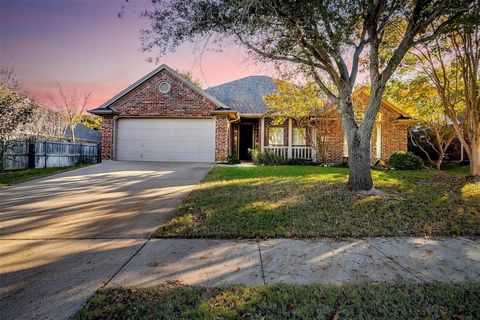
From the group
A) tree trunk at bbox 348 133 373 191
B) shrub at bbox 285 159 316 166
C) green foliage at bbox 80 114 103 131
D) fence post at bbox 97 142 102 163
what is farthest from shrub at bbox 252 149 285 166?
green foliage at bbox 80 114 103 131

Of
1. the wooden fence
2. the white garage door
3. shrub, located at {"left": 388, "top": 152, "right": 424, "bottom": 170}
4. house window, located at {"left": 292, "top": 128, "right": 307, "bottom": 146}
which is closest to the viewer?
the wooden fence

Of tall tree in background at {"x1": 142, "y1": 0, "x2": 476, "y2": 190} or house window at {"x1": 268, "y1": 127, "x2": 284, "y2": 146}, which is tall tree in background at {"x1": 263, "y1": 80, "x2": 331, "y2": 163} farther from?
tall tree in background at {"x1": 142, "y1": 0, "x2": 476, "y2": 190}

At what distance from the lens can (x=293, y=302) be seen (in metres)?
2.32

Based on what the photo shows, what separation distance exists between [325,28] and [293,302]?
6182 millimetres

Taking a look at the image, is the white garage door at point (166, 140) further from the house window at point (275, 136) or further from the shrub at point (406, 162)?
the shrub at point (406, 162)

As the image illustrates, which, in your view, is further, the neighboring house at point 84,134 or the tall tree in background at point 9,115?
the neighboring house at point 84,134

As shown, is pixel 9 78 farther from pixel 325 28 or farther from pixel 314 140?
pixel 314 140

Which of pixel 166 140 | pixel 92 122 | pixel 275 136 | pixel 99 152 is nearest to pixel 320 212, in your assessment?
pixel 166 140

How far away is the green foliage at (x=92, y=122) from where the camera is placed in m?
32.5

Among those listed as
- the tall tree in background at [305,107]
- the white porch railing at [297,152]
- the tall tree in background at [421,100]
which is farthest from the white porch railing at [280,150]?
the tall tree in background at [421,100]

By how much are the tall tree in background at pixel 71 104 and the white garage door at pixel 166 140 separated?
48.3 ft

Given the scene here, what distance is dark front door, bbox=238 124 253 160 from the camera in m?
19.4

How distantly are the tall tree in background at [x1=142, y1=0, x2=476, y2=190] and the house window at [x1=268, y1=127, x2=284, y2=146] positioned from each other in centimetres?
988

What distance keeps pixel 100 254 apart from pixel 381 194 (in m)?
6.12
